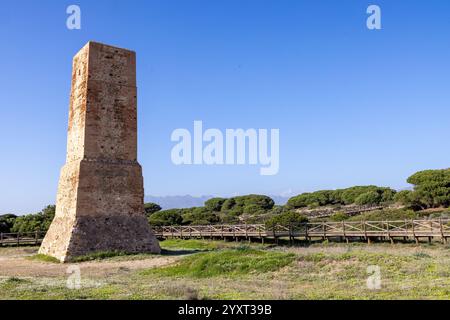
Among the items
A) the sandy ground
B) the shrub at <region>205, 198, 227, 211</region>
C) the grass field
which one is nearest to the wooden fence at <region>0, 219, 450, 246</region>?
the grass field

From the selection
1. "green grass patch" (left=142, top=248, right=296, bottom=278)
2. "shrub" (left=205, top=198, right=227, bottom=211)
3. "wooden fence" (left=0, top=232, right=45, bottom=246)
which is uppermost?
"shrub" (left=205, top=198, right=227, bottom=211)

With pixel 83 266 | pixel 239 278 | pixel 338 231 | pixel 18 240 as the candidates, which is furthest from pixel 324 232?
pixel 18 240

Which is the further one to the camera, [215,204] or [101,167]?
[215,204]

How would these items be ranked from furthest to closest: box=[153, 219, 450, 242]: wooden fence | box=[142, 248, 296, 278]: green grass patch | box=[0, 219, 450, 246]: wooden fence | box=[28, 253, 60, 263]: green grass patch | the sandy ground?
box=[0, 219, 450, 246]: wooden fence → box=[153, 219, 450, 242]: wooden fence → box=[28, 253, 60, 263]: green grass patch → the sandy ground → box=[142, 248, 296, 278]: green grass patch

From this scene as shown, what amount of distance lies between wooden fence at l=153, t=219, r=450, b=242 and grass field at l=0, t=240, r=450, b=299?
31.5 feet

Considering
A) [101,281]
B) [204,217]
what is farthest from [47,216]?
[101,281]

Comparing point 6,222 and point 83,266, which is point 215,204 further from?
point 83,266

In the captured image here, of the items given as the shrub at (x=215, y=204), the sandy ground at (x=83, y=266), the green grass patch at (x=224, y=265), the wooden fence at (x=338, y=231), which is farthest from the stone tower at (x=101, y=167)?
the shrub at (x=215, y=204)

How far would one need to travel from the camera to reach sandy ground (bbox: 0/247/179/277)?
14.3 metres

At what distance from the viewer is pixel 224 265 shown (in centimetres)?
1397

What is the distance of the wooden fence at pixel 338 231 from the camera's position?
22.2 meters

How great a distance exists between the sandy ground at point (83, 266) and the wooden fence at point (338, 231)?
11.2 meters

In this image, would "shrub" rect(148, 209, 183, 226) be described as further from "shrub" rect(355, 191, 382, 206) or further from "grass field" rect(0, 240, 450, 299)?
"shrub" rect(355, 191, 382, 206)

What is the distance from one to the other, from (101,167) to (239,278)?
1031 cm
